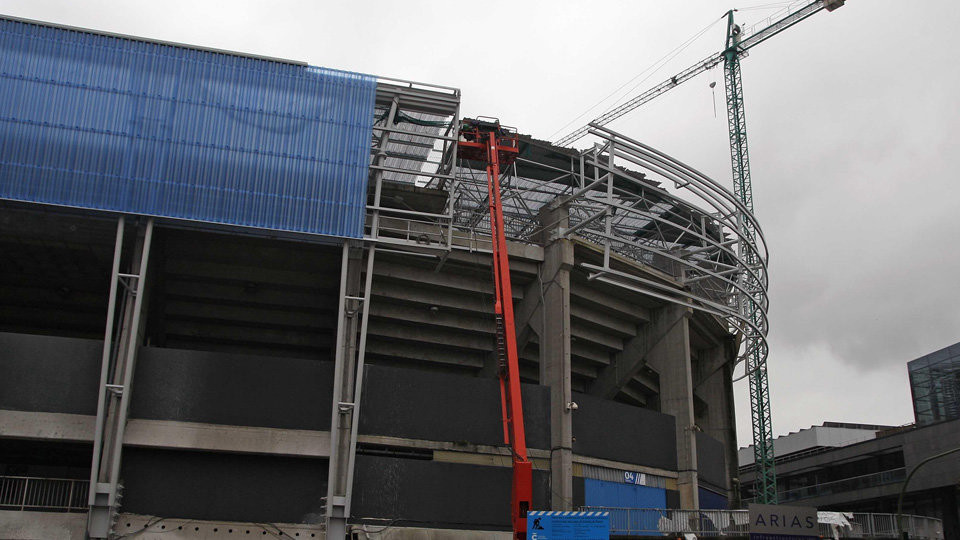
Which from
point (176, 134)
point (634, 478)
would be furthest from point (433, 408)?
point (176, 134)

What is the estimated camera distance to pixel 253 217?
3109cm

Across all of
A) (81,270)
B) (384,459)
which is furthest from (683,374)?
(81,270)

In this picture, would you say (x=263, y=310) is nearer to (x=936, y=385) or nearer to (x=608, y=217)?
(x=608, y=217)

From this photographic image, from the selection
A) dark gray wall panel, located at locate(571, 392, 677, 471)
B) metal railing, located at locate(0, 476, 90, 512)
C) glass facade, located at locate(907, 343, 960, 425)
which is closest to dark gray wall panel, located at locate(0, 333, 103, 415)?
metal railing, located at locate(0, 476, 90, 512)

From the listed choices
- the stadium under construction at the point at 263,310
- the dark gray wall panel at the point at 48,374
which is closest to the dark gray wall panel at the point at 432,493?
the stadium under construction at the point at 263,310

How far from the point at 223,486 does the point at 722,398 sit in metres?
32.1

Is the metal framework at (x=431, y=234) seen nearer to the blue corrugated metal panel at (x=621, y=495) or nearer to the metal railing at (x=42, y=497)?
the metal railing at (x=42, y=497)

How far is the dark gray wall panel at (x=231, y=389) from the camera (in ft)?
97.2

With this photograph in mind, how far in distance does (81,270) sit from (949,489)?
54.8 meters

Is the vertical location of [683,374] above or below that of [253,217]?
below

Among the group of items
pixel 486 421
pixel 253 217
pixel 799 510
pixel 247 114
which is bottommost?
pixel 799 510

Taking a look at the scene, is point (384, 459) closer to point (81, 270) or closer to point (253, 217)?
point (253, 217)

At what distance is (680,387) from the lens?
40.0 m

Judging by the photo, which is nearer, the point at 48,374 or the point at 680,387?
the point at 48,374
